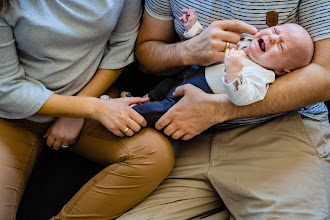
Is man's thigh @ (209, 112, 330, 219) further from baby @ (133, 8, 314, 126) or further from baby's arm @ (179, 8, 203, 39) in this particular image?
baby's arm @ (179, 8, 203, 39)

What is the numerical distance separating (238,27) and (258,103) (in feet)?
0.96

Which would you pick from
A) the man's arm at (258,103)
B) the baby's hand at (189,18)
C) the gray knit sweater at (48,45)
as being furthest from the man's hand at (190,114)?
the gray knit sweater at (48,45)

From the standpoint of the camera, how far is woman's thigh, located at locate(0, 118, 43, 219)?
1313mm

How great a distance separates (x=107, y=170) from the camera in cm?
139

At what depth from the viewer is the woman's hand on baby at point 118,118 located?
1.38m

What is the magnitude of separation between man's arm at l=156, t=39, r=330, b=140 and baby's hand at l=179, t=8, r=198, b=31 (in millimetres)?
248

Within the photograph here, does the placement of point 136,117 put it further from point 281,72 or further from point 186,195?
point 281,72

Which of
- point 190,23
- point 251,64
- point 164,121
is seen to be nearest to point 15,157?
point 164,121

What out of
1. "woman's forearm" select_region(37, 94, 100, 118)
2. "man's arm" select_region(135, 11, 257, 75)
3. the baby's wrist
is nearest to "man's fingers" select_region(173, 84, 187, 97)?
"man's arm" select_region(135, 11, 257, 75)

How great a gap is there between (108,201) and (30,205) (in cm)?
36

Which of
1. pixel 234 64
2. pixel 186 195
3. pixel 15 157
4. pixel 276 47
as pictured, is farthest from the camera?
pixel 186 195

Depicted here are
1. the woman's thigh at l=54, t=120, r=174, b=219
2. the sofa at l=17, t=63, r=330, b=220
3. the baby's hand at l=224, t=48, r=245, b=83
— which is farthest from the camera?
the sofa at l=17, t=63, r=330, b=220

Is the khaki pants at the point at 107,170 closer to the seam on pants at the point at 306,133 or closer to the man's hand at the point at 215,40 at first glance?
the man's hand at the point at 215,40

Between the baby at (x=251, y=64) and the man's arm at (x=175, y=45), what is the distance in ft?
0.16
